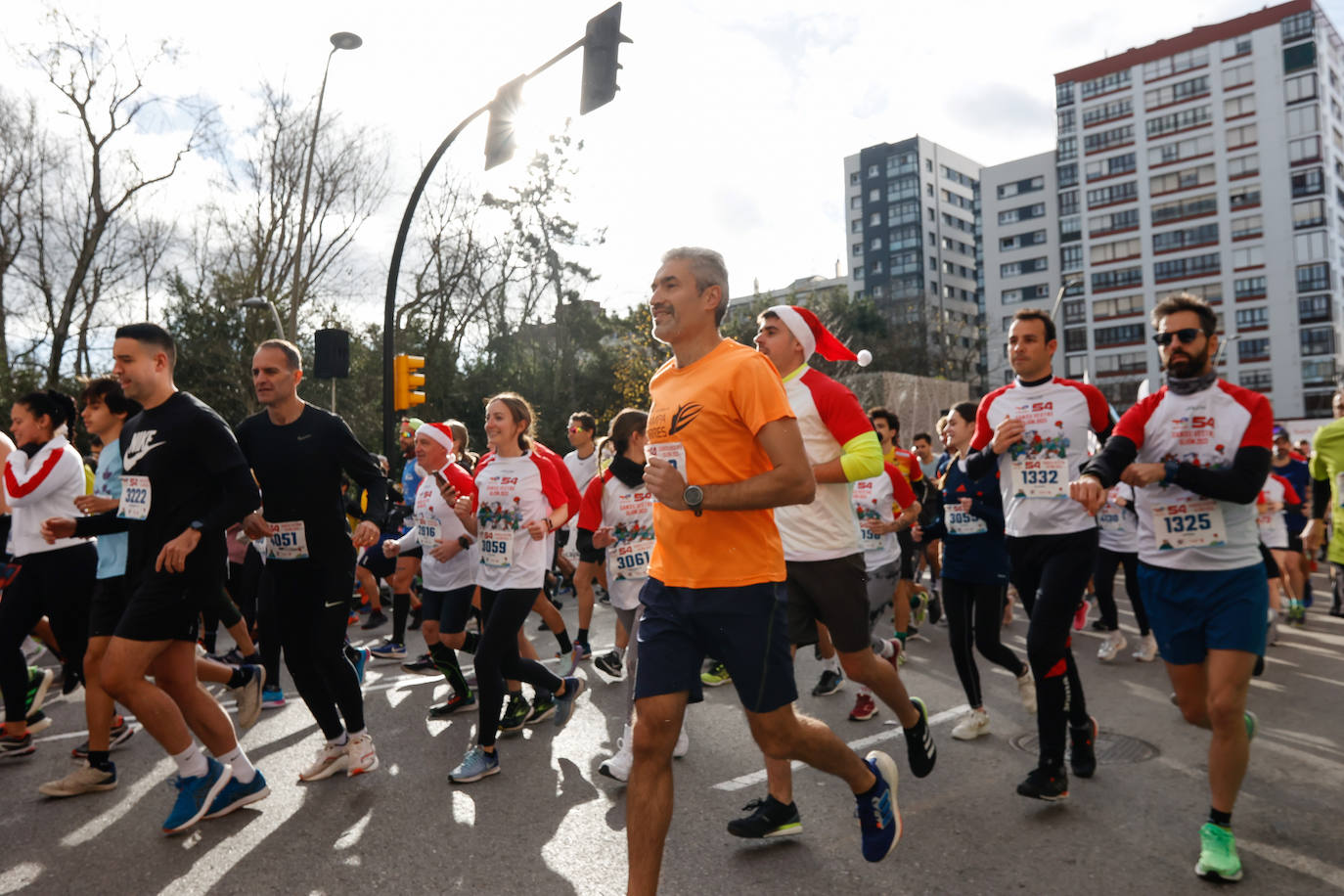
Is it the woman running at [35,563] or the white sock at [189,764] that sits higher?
the woman running at [35,563]

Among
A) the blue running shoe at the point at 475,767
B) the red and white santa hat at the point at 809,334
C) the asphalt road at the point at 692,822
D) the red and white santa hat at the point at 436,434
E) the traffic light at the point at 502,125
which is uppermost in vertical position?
the traffic light at the point at 502,125

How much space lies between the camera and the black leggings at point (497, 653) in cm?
490

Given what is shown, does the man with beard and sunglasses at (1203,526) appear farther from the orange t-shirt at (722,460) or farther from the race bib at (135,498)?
the race bib at (135,498)

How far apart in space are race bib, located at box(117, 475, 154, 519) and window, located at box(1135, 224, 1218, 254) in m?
80.3

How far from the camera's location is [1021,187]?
272 ft

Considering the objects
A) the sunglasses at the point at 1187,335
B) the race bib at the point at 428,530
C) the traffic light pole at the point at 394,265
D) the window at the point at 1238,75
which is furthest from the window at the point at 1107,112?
the sunglasses at the point at 1187,335

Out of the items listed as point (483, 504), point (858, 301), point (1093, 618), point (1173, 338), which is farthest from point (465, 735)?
point (858, 301)

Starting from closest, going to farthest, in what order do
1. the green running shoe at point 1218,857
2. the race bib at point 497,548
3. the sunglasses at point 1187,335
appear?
the green running shoe at point 1218,857 → the sunglasses at point 1187,335 → the race bib at point 497,548

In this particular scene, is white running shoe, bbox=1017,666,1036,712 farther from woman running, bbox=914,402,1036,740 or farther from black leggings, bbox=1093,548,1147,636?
black leggings, bbox=1093,548,1147,636

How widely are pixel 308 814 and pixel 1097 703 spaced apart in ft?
16.0

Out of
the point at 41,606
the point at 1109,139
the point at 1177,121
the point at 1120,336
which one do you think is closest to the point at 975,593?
the point at 41,606

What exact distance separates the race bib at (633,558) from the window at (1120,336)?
75.2 meters

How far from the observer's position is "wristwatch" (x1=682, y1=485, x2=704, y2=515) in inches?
113

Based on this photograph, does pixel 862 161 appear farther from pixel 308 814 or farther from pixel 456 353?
pixel 308 814
